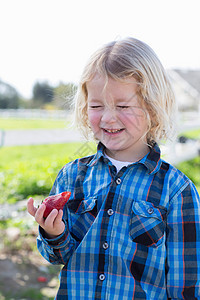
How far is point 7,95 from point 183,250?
6859mm

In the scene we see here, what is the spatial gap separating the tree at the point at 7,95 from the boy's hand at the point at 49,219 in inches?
241

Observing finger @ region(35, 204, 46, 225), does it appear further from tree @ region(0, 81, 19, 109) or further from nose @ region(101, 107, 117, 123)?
tree @ region(0, 81, 19, 109)

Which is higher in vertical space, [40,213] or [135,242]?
[40,213]

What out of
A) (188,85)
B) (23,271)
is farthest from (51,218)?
(188,85)

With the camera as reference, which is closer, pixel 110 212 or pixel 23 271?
pixel 110 212

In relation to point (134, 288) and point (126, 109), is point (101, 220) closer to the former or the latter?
point (134, 288)

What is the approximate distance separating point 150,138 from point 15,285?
6.06 feet

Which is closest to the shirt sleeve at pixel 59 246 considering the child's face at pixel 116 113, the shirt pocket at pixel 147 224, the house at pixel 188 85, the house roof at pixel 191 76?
the shirt pocket at pixel 147 224

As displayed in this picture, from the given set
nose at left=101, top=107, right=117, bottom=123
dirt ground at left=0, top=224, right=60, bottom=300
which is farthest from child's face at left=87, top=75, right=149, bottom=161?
dirt ground at left=0, top=224, right=60, bottom=300

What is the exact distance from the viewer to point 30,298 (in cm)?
250

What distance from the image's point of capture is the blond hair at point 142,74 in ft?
4.17

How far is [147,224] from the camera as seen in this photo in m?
1.29

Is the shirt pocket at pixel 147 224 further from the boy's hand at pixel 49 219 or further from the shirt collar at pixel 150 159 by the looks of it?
the boy's hand at pixel 49 219

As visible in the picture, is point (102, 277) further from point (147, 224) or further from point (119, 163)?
point (119, 163)
